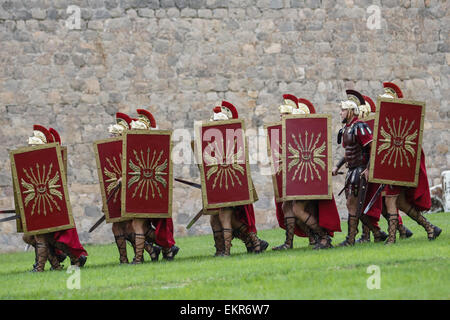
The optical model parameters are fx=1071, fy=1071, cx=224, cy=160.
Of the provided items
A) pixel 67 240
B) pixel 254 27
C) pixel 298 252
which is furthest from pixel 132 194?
pixel 254 27

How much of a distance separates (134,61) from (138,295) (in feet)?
23.9

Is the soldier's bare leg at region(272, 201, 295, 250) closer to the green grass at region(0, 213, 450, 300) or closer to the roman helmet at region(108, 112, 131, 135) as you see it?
the green grass at region(0, 213, 450, 300)

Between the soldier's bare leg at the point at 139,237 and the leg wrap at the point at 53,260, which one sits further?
the leg wrap at the point at 53,260

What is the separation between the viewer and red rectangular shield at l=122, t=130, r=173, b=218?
9953mm

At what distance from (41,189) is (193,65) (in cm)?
514

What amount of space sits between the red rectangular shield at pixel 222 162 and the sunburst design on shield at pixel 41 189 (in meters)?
1.38

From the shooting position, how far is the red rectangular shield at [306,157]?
10.3 m

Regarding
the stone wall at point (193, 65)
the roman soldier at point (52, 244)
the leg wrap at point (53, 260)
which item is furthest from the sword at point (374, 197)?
the stone wall at point (193, 65)

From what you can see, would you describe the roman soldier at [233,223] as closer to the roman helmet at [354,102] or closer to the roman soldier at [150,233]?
the roman soldier at [150,233]

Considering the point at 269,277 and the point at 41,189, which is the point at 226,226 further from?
the point at 269,277

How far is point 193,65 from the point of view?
14641mm

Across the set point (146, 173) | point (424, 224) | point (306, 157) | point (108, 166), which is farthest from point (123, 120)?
point (424, 224)

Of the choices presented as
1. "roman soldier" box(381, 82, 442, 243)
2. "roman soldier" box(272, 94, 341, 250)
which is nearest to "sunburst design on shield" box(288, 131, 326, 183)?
"roman soldier" box(272, 94, 341, 250)

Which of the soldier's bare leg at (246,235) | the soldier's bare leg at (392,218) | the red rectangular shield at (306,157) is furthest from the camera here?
the soldier's bare leg at (246,235)
